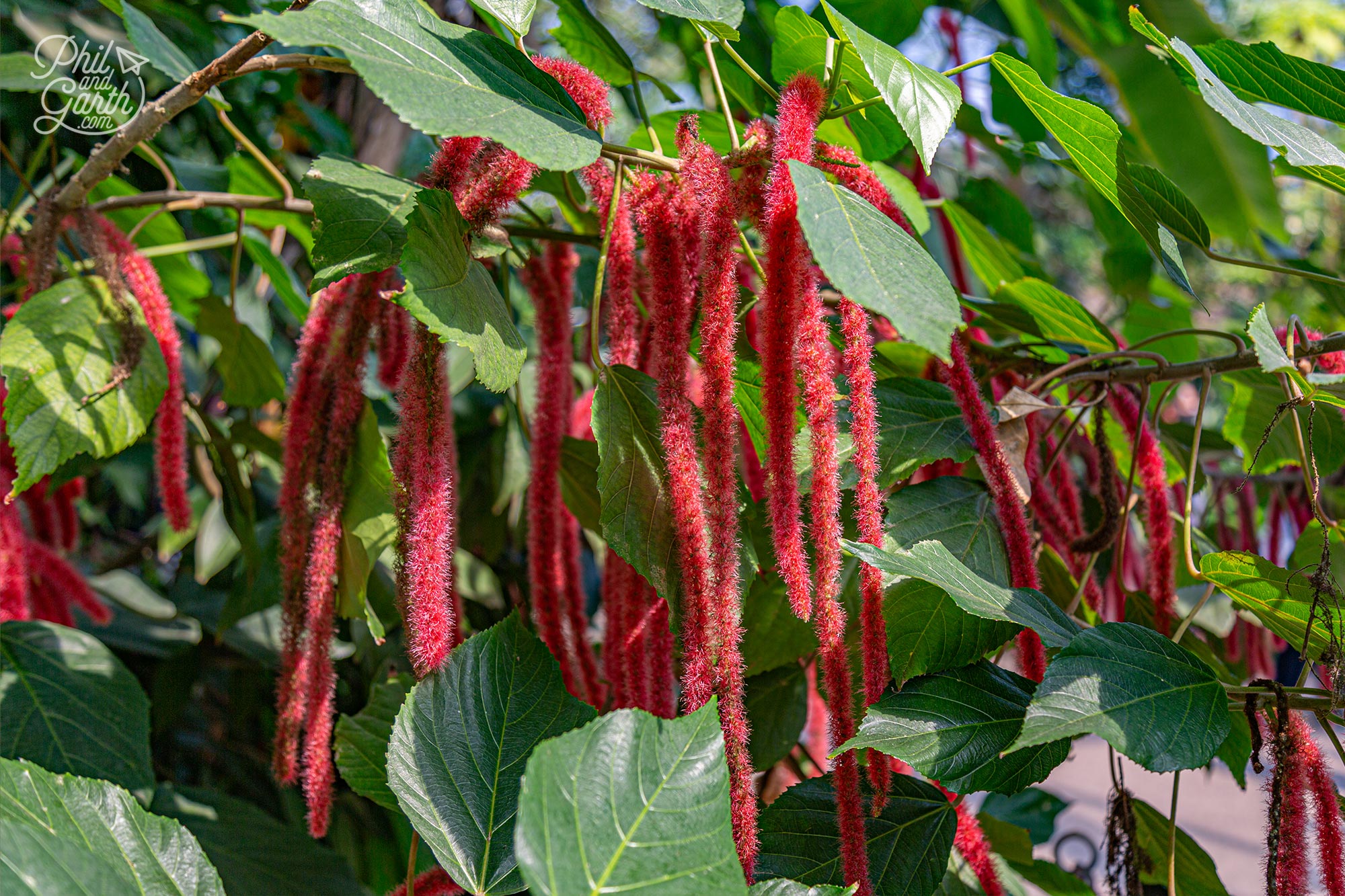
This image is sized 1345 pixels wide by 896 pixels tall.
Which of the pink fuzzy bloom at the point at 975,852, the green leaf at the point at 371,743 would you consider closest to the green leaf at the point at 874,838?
the pink fuzzy bloom at the point at 975,852

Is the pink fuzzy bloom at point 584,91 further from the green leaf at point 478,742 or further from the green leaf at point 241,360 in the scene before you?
the green leaf at point 241,360

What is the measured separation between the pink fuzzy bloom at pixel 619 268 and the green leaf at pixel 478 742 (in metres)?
0.16

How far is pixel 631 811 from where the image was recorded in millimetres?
A: 362

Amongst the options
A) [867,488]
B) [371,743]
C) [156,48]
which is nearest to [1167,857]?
[867,488]

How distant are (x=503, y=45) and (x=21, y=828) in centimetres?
38

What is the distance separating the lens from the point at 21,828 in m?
0.31

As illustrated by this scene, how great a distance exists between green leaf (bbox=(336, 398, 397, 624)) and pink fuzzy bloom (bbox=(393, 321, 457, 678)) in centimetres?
7

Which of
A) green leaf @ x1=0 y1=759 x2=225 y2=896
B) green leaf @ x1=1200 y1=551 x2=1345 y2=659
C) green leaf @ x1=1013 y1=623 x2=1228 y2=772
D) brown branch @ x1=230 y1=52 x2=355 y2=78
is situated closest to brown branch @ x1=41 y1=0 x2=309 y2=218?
brown branch @ x1=230 y1=52 x2=355 y2=78

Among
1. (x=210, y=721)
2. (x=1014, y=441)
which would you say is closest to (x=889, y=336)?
(x=1014, y=441)

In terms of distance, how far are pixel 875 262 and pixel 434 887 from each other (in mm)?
398

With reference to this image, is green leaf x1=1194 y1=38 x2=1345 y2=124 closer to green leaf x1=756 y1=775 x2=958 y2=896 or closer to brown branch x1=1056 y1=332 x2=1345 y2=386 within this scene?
brown branch x1=1056 y1=332 x2=1345 y2=386

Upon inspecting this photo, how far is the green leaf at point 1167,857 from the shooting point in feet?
2.10

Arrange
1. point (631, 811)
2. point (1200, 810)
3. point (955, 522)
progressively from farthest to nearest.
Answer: point (1200, 810) → point (955, 522) → point (631, 811)

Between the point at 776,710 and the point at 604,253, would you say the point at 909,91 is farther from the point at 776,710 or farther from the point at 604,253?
the point at 776,710
